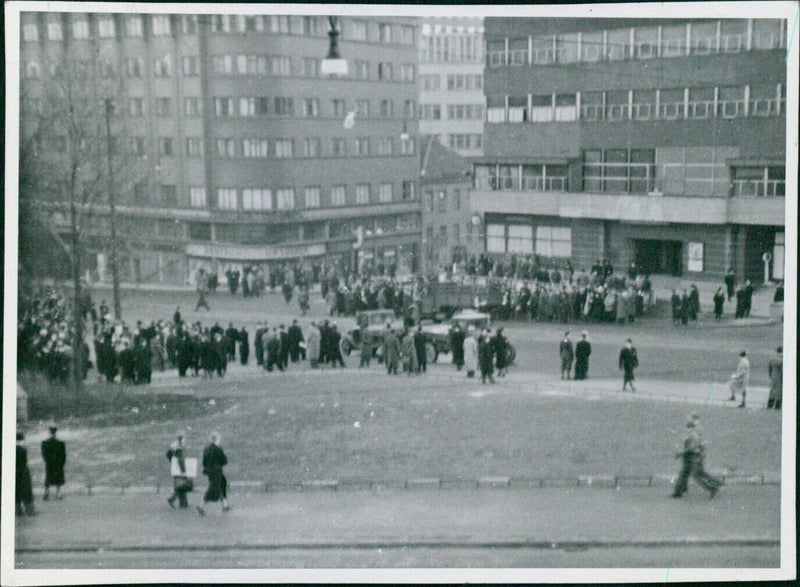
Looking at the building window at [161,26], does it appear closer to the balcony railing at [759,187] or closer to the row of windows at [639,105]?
the row of windows at [639,105]

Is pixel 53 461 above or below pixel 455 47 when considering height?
Answer: below

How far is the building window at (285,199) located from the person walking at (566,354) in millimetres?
3460

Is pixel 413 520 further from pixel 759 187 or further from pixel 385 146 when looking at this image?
pixel 759 187

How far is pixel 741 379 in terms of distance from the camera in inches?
378

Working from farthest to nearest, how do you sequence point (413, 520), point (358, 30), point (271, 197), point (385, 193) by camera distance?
point (385, 193), point (271, 197), point (358, 30), point (413, 520)

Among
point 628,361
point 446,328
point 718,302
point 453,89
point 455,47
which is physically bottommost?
point 628,361

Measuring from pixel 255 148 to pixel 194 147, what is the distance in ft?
2.20

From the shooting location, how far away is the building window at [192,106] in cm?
983

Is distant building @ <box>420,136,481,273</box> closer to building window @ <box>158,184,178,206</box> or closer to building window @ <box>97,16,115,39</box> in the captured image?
building window @ <box>158,184,178,206</box>

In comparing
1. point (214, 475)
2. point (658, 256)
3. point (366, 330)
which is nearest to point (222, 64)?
point (366, 330)

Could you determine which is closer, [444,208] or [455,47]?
[455,47]

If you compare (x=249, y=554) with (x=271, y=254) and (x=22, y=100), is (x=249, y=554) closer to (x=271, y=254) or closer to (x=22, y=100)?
(x=271, y=254)

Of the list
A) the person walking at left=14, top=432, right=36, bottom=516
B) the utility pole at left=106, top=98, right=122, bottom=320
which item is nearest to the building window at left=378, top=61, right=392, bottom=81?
the utility pole at left=106, top=98, right=122, bottom=320

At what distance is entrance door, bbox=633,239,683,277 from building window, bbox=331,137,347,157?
133 inches
